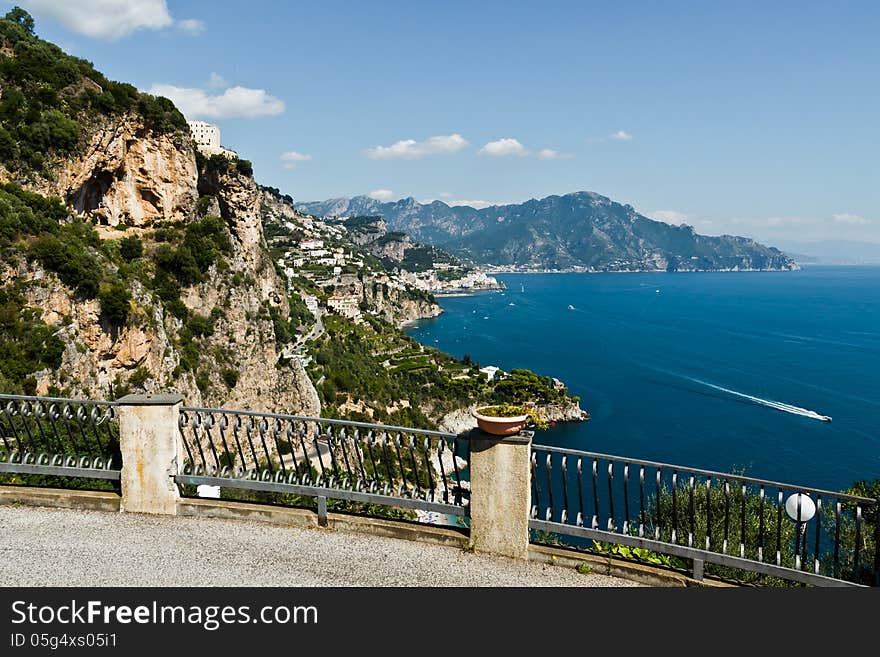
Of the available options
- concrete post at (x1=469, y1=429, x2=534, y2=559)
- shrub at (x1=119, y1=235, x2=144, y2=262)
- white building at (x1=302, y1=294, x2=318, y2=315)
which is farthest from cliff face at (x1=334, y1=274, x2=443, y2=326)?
concrete post at (x1=469, y1=429, x2=534, y2=559)

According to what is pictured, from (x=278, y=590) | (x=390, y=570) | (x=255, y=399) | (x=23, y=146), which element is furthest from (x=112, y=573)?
(x=255, y=399)

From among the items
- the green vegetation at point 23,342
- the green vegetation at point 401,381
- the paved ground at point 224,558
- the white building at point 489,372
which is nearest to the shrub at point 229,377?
the green vegetation at point 23,342

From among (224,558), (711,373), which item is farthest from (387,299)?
(224,558)

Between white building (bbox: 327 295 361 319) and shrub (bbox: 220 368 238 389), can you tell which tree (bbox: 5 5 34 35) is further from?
white building (bbox: 327 295 361 319)

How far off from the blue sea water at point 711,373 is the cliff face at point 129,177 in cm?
3795

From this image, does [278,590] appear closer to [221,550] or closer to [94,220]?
[221,550]

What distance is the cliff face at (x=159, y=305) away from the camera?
843 inches

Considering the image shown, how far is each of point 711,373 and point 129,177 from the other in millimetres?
70342

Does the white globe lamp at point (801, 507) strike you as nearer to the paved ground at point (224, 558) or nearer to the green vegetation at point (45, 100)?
the paved ground at point (224, 558)

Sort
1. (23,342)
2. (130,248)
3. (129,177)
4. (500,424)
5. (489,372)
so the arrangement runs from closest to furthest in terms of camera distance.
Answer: (500,424)
(23,342)
(130,248)
(129,177)
(489,372)

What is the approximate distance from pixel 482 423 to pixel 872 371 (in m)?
89.8

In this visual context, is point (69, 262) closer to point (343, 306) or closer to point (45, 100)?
point (45, 100)

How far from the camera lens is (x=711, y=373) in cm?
7612

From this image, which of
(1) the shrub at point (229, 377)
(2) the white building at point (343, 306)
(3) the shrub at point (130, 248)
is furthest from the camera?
(2) the white building at point (343, 306)
